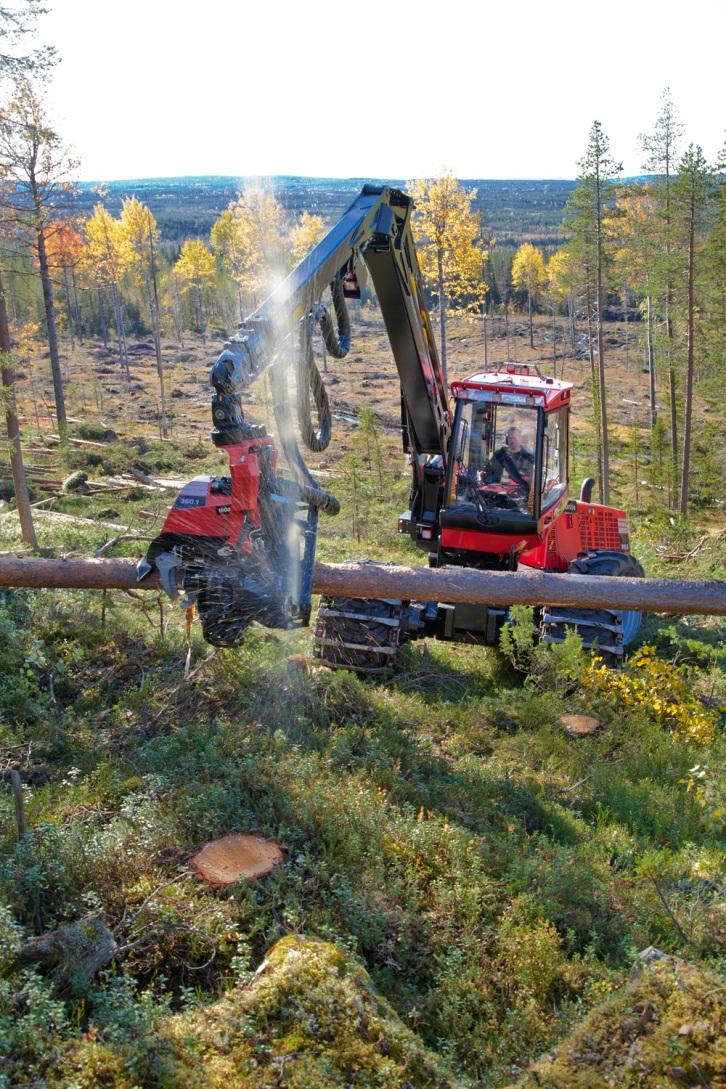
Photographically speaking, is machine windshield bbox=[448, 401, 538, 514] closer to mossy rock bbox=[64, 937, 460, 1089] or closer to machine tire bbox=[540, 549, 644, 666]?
machine tire bbox=[540, 549, 644, 666]

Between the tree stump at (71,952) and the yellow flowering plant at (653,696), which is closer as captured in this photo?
the tree stump at (71,952)

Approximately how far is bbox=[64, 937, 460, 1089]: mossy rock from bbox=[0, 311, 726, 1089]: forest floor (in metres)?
0.01

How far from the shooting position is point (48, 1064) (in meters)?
3.47

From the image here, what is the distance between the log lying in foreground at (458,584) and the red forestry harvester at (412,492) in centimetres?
79

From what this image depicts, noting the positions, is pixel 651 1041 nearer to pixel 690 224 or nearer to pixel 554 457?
pixel 554 457

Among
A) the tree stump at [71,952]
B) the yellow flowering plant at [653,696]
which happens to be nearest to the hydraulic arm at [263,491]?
the tree stump at [71,952]

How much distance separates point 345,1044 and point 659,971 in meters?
1.46

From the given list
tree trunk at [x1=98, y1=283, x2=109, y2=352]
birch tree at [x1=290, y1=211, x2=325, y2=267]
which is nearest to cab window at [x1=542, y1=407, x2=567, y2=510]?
birch tree at [x1=290, y1=211, x2=325, y2=267]

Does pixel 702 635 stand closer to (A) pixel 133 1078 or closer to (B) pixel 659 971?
(B) pixel 659 971

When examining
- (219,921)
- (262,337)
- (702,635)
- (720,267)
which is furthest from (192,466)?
(219,921)

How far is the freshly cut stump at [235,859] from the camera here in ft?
16.5

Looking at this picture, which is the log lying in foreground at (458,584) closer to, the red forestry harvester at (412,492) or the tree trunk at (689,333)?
the red forestry harvester at (412,492)

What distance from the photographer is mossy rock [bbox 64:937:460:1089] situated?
3453 millimetres

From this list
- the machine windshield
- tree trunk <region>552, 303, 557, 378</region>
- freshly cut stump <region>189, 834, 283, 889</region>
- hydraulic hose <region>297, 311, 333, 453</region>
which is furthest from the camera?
tree trunk <region>552, 303, 557, 378</region>
